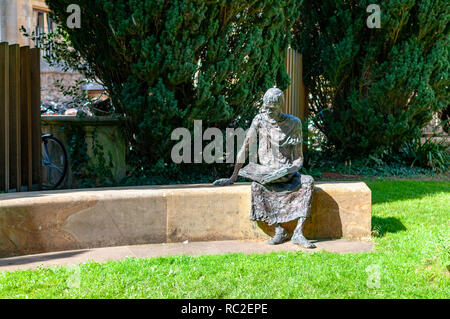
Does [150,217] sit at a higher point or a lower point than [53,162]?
lower

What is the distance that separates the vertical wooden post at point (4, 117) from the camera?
19.8 feet

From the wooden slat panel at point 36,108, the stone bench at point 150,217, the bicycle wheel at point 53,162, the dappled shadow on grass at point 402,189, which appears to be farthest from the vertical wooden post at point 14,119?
the dappled shadow on grass at point 402,189

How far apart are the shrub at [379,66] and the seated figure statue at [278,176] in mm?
4701

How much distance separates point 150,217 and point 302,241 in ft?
4.96

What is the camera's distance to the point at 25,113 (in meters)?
6.44

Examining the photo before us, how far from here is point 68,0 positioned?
272 inches

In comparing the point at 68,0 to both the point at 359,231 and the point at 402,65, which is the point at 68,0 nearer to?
the point at 359,231

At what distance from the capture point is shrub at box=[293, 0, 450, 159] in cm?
938

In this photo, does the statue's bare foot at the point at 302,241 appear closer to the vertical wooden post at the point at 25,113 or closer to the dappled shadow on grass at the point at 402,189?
the dappled shadow on grass at the point at 402,189

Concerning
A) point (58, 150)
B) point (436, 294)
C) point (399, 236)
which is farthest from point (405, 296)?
point (58, 150)

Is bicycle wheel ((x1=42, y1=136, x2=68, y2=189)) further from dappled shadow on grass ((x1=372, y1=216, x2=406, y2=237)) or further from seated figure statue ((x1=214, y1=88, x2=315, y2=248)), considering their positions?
dappled shadow on grass ((x1=372, y1=216, x2=406, y2=237))

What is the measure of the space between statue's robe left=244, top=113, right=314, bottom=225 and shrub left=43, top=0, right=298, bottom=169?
1.79 m

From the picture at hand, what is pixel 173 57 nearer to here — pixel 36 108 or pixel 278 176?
pixel 36 108

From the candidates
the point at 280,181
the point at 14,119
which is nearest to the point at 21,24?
the point at 14,119
